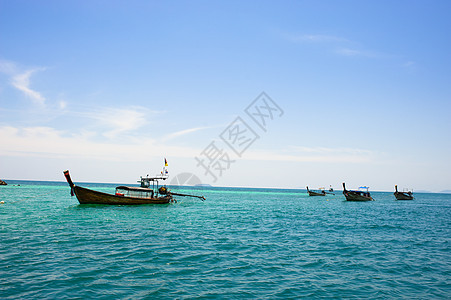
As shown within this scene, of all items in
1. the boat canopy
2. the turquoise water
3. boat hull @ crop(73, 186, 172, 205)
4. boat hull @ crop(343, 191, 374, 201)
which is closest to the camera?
the turquoise water

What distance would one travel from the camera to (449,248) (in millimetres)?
20344

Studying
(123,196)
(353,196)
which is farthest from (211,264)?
(353,196)

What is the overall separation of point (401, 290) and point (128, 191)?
3923 cm

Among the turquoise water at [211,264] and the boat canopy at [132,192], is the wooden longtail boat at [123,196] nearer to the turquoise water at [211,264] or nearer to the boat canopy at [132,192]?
the boat canopy at [132,192]

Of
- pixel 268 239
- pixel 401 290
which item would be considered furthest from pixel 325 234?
pixel 401 290

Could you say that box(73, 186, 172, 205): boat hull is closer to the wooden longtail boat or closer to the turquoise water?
the wooden longtail boat

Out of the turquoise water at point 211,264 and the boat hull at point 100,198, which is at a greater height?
the boat hull at point 100,198

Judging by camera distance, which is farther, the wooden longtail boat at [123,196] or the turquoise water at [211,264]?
the wooden longtail boat at [123,196]

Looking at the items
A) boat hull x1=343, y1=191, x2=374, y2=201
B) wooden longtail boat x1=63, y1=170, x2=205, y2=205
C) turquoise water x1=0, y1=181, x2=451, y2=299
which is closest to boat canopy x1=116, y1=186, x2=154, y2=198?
wooden longtail boat x1=63, y1=170, x2=205, y2=205

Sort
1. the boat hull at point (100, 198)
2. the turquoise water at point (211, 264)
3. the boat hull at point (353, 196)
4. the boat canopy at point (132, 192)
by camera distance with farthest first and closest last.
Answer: the boat hull at point (353, 196), the boat canopy at point (132, 192), the boat hull at point (100, 198), the turquoise water at point (211, 264)

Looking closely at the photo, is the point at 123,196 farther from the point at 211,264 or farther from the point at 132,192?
the point at 211,264

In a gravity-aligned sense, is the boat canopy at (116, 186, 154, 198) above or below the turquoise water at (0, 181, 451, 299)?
above

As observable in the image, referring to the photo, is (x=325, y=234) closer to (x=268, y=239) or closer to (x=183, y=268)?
(x=268, y=239)

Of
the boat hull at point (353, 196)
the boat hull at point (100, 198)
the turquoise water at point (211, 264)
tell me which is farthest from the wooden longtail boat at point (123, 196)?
the boat hull at point (353, 196)
